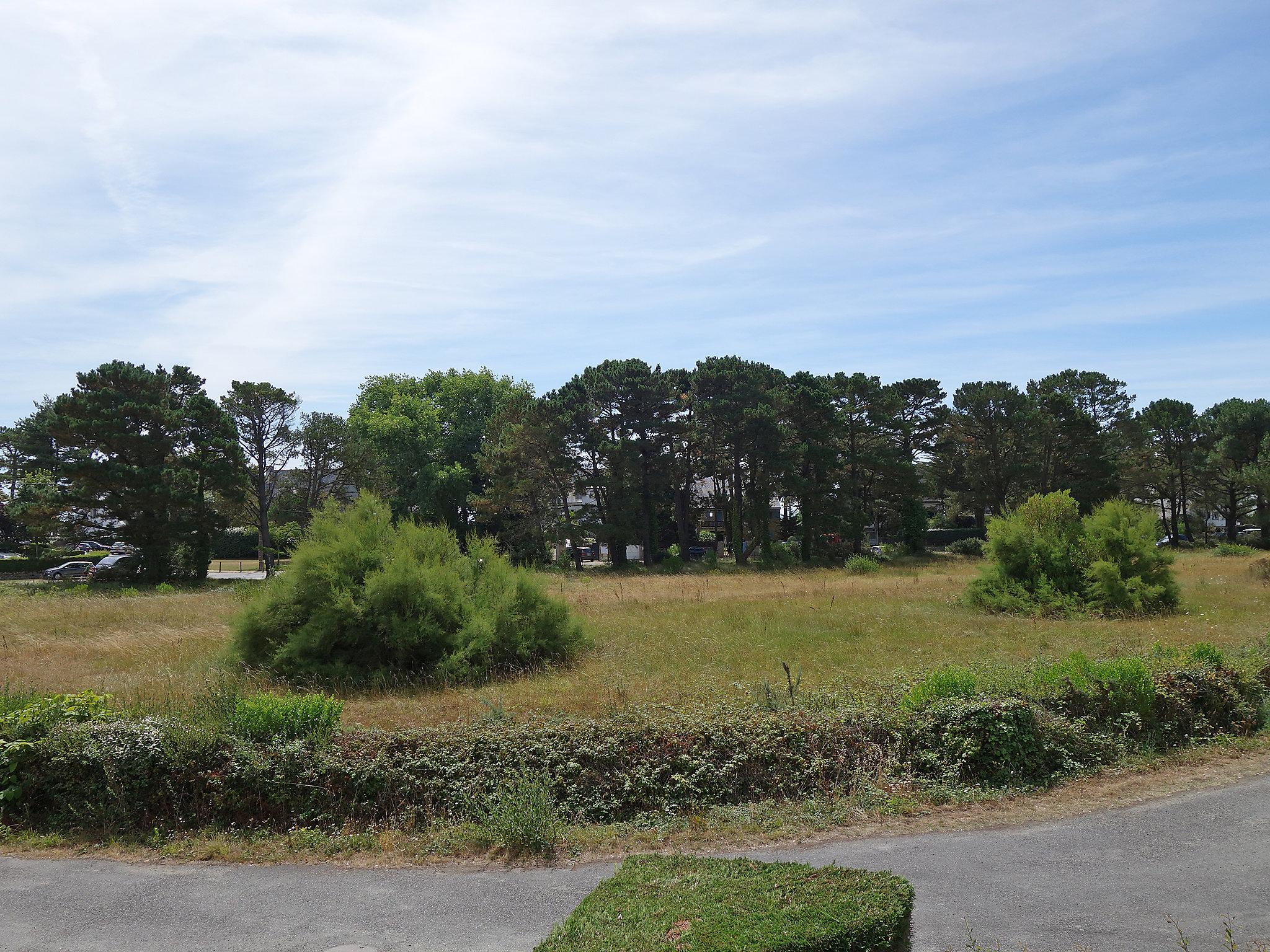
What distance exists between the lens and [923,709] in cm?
789

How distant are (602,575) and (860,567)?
40.7 feet

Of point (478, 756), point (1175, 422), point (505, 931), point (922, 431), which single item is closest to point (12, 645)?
point (478, 756)

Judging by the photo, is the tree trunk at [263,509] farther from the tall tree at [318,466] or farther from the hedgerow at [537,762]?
the hedgerow at [537,762]

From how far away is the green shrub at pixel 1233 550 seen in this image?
152ft

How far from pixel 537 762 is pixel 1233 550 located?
180 feet

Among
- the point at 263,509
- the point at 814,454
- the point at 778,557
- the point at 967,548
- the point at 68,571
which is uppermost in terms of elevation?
the point at 814,454

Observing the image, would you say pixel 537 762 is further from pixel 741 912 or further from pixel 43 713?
pixel 43 713

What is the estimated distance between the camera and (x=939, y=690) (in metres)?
8.20

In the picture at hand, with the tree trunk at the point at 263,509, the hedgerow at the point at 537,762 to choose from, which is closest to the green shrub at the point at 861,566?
the hedgerow at the point at 537,762

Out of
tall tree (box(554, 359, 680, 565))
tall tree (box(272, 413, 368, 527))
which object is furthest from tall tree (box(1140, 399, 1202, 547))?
tall tree (box(272, 413, 368, 527))

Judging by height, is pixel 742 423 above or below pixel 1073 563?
above

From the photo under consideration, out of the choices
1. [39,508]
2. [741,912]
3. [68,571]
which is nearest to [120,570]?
[39,508]

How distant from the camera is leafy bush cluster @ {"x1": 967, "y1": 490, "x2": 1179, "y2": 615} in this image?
1919 cm

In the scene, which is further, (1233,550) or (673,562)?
(1233,550)
